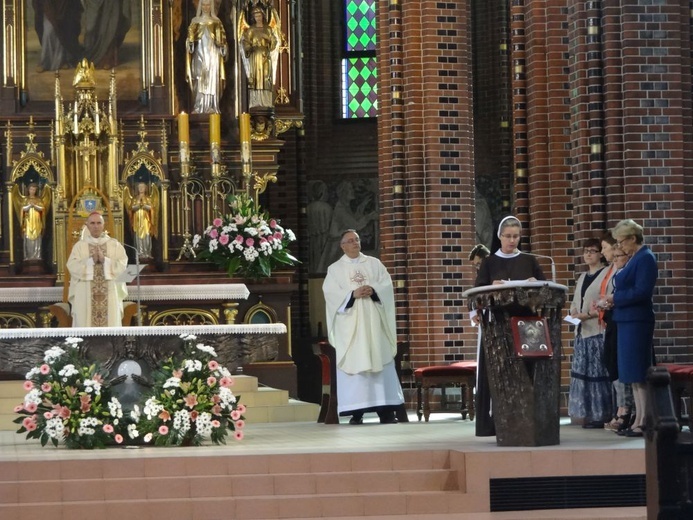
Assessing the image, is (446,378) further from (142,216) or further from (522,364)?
(142,216)

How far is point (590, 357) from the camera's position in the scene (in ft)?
40.9

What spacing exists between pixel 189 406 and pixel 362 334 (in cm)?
285

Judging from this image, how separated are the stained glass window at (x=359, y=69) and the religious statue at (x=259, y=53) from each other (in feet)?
14.0

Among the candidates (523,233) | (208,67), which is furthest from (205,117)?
(523,233)

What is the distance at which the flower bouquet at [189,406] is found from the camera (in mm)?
11656

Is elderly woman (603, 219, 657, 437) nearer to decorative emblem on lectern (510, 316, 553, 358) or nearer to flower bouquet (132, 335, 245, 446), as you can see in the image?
decorative emblem on lectern (510, 316, 553, 358)

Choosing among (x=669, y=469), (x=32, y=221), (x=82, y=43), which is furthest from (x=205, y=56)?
(x=669, y=469)

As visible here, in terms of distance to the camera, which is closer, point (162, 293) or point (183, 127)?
point (162, 293)

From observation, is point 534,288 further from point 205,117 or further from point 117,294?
point 205,117

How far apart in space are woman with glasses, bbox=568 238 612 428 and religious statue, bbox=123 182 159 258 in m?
5.81

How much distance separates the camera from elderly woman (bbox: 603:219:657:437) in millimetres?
11031

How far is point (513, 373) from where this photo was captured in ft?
34.9

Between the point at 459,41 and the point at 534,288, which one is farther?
the point at 459,41

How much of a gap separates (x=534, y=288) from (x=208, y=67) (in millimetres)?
7562
